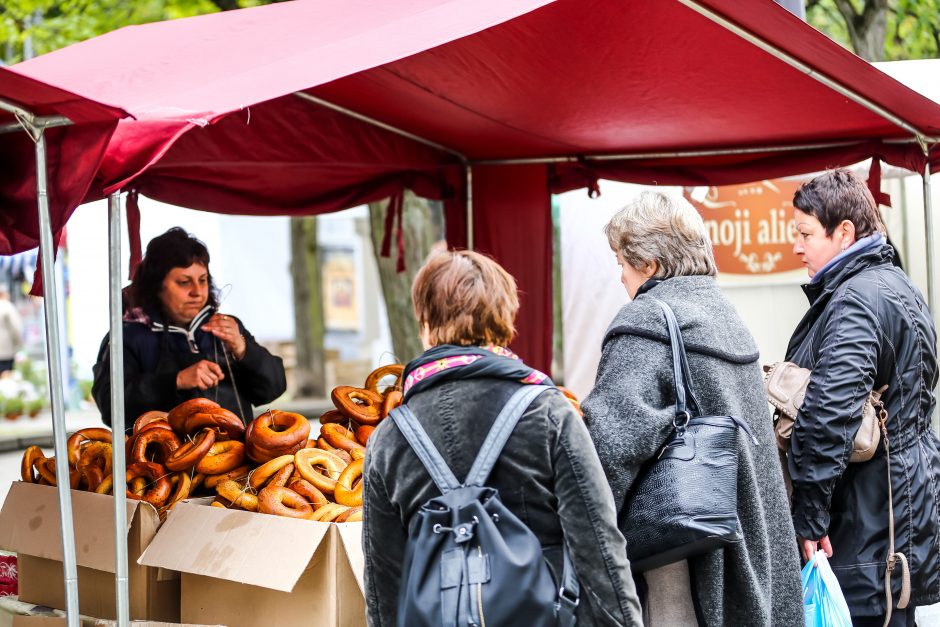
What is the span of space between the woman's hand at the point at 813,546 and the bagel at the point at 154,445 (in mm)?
2075

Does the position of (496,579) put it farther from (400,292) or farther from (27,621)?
(400,292)

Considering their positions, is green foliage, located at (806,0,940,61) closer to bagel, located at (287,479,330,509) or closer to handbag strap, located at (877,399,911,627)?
handbag strap, located at (877,399,911,627)

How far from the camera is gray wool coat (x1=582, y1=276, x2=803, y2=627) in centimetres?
251

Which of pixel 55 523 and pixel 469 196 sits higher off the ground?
pixel 469 196

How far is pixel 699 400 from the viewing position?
103 inches

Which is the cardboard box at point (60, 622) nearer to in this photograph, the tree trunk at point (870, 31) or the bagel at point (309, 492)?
the bagel at point (309, 492)

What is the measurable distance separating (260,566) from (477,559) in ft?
3.52

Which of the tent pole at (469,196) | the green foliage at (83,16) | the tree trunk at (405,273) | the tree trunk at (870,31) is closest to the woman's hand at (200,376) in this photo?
the tent pole at (469,196)

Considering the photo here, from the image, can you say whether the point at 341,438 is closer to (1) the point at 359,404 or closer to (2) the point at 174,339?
(1) the point at 359,404

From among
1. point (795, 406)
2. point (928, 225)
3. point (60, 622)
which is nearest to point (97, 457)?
point (60, 622)

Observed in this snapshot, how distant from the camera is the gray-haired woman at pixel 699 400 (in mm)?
2521

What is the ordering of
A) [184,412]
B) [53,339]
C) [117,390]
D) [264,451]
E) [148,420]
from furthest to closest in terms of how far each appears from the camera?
[148,420], [184,412], [264,451], [117,390], [53,339]

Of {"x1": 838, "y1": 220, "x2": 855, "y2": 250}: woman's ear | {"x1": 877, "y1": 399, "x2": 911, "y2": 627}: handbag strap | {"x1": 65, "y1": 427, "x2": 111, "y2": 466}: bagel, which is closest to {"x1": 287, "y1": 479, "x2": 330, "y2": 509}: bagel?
{"x1": 65, "y1": 427, "x2": 111, "y2": 466}: bagel

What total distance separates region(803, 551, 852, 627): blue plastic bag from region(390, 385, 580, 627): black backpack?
4.23 feet
